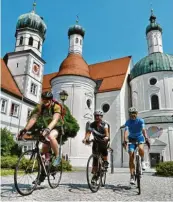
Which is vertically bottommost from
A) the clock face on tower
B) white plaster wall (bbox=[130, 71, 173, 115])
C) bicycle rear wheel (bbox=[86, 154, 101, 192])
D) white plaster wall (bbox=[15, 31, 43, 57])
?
bicycle rear wheel (bbox=[86, 154, 101, 192])

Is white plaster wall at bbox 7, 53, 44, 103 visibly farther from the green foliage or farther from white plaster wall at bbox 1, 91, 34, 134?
the green foliage

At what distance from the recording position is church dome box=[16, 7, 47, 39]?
34.0 metres

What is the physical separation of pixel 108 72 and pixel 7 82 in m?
17.6

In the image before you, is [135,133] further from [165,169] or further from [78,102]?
[78,102]

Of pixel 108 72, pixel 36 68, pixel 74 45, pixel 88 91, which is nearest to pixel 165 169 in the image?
pixel 88 91

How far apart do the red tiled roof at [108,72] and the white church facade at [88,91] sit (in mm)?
15

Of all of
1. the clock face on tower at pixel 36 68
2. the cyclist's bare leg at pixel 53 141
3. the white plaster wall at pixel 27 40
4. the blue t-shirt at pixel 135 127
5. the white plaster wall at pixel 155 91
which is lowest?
the cyclist's bare leg at pixel 53 141

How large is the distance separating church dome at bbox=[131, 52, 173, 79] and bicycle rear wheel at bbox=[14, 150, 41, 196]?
3046 cm

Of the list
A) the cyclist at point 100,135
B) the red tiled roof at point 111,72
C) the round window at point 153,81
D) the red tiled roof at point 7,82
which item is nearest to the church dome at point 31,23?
the red tiled roof at point 7,82

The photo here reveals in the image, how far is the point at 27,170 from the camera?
14.0ft

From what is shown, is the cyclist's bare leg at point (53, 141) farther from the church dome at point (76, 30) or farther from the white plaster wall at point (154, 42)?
the church dome at point (76, 30)

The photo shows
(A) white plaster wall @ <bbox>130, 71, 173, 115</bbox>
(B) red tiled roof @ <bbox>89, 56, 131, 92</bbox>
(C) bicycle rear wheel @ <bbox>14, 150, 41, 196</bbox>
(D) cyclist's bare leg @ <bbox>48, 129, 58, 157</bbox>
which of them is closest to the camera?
(C) bicycle rear wheel @ <bbox>14, 150, 41, 196</bbox>

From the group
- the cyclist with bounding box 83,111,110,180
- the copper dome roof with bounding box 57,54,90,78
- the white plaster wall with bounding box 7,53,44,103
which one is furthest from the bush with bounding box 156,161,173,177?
the white plaster wall with bounding box 7,53,44,103

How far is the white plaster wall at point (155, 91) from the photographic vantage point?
29891mm
